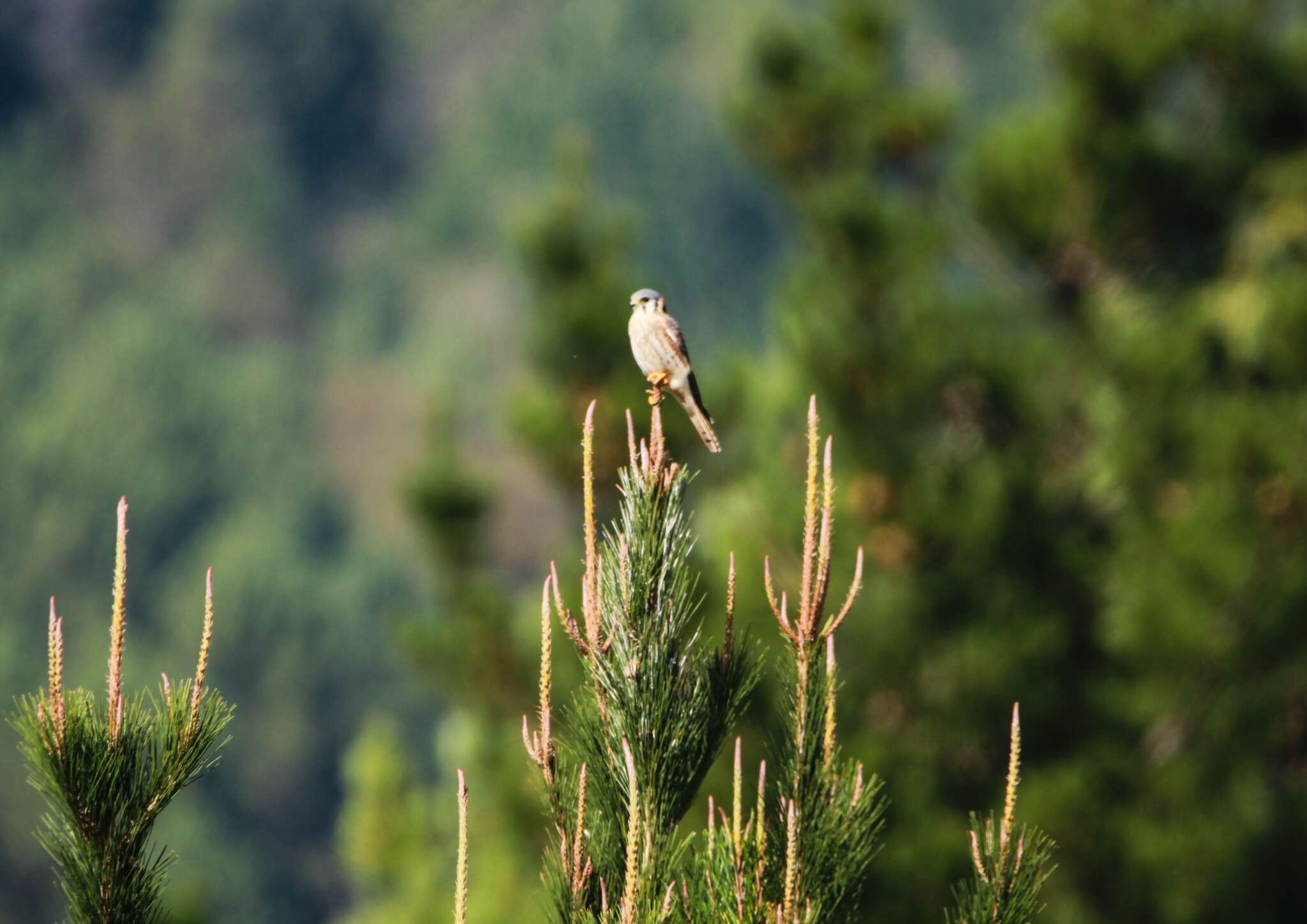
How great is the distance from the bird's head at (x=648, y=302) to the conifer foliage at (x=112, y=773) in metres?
1.76

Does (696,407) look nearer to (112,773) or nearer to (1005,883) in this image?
(1005,883)

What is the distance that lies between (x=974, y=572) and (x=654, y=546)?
612 cm

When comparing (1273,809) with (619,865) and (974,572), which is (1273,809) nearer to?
(974,572)

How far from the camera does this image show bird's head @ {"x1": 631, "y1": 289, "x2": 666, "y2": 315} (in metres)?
3.88

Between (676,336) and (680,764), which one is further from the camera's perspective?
(676,336)

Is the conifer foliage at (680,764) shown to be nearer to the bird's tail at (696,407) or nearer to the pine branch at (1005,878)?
the pine branch at (1005,878)

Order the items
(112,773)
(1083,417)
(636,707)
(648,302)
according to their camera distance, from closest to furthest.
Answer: (112,773), (636,707), (648,302), (1083,417)

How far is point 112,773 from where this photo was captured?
7.61 feet

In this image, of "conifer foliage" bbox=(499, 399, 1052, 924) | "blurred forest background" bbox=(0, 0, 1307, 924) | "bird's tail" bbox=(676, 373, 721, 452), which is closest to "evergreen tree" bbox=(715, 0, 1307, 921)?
"blurred forest background" bbox=(0, 0, 1307, 924)

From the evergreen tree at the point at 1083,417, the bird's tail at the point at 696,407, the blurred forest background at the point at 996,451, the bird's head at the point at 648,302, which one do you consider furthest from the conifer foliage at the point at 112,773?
the evergreen tree at the point at 1083,417

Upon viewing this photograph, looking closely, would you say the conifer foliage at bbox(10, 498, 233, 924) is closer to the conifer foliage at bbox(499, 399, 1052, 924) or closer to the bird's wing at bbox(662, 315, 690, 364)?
the conifer foliage at bbox(499, 399, 1052, 924)

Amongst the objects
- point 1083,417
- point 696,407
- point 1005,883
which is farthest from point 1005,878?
point 1083,417

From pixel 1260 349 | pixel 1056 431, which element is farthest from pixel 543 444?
pixel 1260 349

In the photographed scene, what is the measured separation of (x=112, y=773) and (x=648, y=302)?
78.5 inches
